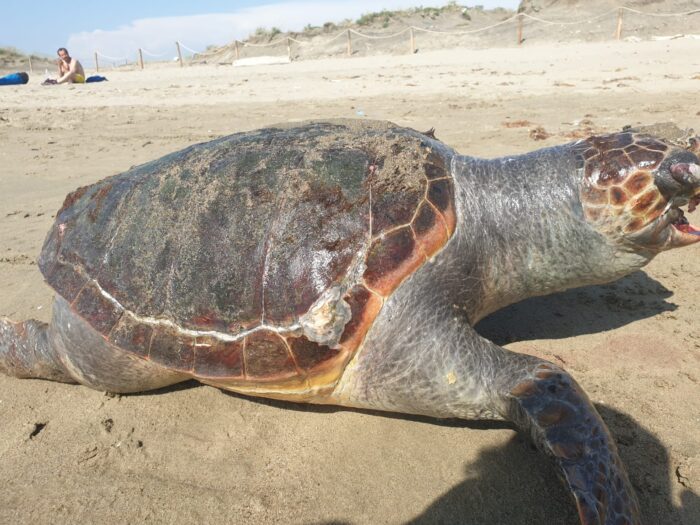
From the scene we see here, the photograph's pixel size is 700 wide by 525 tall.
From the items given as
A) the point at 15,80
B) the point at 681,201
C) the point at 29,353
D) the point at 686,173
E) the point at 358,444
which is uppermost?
the point at 15,80

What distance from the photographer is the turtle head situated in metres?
1.73

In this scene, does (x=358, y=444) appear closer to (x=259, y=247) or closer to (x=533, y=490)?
(x=533, y=490)

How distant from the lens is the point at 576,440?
57.3 inches

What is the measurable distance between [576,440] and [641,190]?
93 centimetres

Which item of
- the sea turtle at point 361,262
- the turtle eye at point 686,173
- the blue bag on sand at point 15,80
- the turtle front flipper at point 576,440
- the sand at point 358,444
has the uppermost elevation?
the blue bag on sand at point 15,80

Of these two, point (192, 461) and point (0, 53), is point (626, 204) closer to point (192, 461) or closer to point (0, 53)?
point (192, 461)

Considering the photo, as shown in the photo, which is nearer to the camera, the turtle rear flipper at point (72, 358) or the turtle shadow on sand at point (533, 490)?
the turtle shadow on sand at point (533, 490)

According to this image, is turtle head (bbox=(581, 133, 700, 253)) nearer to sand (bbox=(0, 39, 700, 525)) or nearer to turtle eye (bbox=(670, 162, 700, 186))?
turtle eye (bbox=(670, 162, 700, 186))

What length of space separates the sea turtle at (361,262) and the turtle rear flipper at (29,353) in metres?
0.16

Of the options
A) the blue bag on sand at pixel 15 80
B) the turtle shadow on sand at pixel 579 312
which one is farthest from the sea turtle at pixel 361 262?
the blue bag on sand at pixel 15 80

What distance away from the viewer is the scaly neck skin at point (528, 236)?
1.92 m

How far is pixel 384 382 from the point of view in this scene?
181 centimetres

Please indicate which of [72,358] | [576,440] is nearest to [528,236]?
[576,440]

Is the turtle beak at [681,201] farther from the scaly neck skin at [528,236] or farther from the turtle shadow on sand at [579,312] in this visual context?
the turtle shadow on sand at [579,312]
